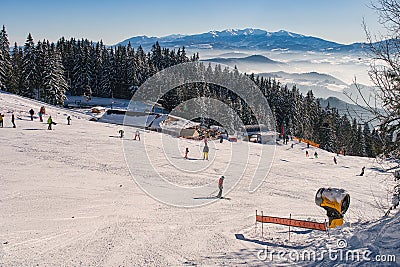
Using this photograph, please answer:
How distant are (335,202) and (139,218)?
24.6 feet

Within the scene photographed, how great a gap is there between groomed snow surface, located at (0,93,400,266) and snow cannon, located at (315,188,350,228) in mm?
529

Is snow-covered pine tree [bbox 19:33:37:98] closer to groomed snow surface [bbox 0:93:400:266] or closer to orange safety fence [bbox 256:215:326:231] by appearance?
groomed snow surface [bbox 0:93:400:266]

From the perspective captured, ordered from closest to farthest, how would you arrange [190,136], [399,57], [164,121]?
[399,57] → [190,136] → [164,121]

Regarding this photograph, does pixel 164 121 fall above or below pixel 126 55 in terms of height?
below

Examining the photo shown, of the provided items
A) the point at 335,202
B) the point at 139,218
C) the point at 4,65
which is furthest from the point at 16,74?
the point at 335,202

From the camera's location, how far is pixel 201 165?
27.0 meters

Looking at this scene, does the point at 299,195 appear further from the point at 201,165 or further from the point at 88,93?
the point at 88,93

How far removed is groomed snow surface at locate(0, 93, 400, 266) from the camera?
9.73 metres

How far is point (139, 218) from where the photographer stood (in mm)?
13617

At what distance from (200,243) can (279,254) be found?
2677mm

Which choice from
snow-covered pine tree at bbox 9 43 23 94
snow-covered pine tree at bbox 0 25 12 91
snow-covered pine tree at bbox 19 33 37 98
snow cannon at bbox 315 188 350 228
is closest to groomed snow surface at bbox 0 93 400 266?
snow cannon at bbox 315 188 350 228

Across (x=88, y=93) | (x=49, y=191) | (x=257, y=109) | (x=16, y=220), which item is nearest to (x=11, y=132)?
(x=49, y=191)

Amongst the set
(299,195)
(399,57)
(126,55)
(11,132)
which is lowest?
(299,195)

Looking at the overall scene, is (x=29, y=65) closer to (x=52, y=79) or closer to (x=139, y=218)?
(x=52, y=79)
